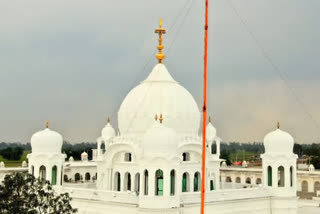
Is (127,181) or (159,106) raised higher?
(159,106)

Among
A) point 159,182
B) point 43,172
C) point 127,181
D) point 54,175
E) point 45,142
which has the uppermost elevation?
point 45,142

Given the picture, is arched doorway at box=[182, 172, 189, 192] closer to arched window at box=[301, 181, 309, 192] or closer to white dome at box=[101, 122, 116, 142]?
white dome at box=[101, 122, 116, 142]

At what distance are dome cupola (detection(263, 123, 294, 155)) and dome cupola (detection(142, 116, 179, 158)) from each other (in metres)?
7.73

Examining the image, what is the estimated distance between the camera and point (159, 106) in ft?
96.9

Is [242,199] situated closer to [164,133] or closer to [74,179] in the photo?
[164,133]

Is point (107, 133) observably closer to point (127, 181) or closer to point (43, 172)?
point (127, 181)

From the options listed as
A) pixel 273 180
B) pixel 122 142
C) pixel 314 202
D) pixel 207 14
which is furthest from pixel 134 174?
pixel 314 202

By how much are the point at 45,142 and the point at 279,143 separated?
1375 cm

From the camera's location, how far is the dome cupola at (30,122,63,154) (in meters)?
29.2

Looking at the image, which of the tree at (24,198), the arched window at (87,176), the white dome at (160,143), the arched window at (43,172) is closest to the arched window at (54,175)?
the arched window at (43,172)

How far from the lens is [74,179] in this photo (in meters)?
48.5

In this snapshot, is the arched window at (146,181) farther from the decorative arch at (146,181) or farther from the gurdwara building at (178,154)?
the gurdwara building at (178,154)

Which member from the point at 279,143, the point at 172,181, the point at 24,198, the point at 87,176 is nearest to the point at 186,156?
the point at 172,181

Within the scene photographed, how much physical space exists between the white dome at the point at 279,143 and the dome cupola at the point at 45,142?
493 inches
